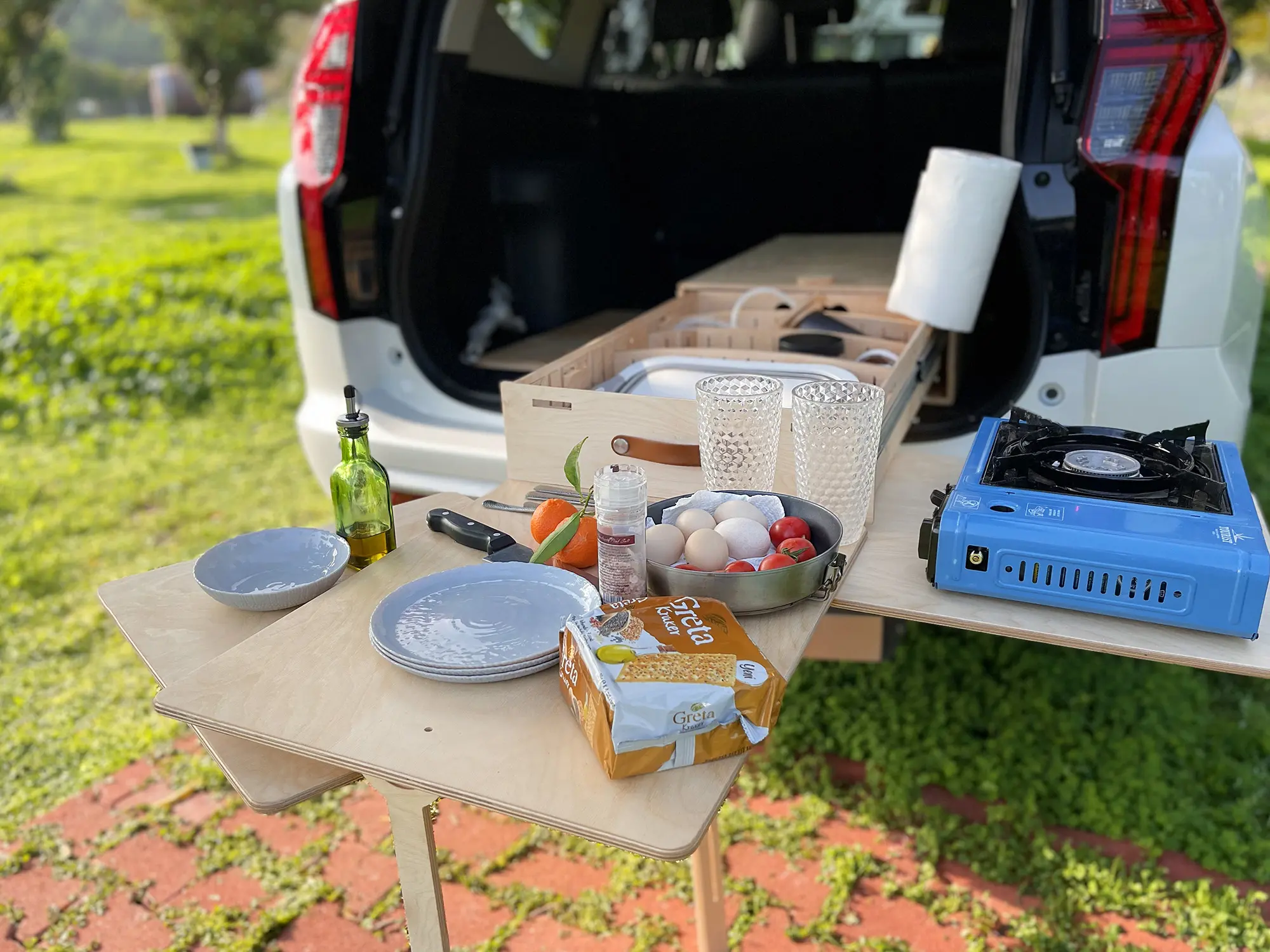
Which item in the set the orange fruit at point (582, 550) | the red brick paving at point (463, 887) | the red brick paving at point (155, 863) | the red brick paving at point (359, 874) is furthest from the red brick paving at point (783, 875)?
the red brick paving at point (155, 863)

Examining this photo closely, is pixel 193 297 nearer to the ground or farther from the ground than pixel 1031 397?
nearer to the ground

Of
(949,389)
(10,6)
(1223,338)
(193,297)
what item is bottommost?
(193,297)

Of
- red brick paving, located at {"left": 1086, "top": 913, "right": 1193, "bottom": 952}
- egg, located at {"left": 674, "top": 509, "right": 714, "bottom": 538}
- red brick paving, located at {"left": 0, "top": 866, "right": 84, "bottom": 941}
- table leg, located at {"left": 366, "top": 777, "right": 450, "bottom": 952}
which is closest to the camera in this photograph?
table leg, located at {"left": 366, "top": 777, "right": 450, "bottom": 952}

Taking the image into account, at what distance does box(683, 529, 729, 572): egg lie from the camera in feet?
3.91

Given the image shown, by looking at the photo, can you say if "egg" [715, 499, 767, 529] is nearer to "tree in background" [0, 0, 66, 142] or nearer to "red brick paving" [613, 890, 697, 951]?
"red brick paving" [613, 890, 697, 951]

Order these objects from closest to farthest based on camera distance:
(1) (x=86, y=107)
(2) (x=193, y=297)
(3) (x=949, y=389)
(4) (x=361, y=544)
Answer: (4) (x=361, y=544) → (3) (x=949, y=389) → (2) (x=193, y=297) → (1) (x=86, y=107)

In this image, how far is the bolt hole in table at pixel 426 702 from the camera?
3.01 feet

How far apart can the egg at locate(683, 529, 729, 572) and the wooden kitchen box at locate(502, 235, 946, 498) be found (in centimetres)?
30

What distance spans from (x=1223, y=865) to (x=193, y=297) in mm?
5548

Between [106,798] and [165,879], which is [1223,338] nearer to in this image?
[165,879]

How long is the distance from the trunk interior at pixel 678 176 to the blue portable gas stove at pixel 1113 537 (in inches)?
39.3

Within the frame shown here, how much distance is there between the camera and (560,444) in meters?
1.58

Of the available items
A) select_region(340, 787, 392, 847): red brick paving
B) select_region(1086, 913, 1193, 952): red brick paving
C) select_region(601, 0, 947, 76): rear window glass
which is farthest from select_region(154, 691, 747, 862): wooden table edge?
select_region(601, 0, 947, 76): rear window glass

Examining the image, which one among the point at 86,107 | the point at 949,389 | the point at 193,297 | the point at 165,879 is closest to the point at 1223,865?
the point at 949,389
